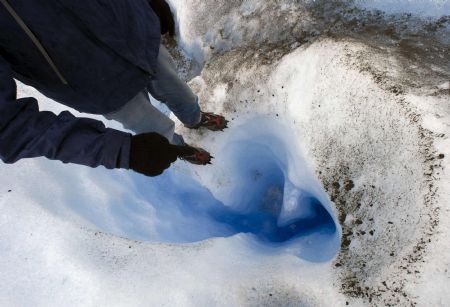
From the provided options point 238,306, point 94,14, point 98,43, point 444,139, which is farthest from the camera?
point 238,306

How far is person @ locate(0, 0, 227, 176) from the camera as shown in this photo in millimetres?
1464

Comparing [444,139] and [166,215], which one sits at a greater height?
[444,139]

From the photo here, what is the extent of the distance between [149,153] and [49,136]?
1.56 feet

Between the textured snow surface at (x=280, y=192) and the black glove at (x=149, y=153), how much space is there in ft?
3.27

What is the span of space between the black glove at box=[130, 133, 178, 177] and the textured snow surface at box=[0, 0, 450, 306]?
1.00 meters

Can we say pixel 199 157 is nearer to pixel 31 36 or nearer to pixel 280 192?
pixel 280 192

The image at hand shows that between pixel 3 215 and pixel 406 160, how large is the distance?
9.47ft

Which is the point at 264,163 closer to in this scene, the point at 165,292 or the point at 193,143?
the point at 193,143

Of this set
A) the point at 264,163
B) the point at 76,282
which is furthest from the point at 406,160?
the point at 76,282

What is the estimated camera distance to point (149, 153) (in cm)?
183

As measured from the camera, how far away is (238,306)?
2404 millimetres

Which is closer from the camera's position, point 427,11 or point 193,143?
point 427,11

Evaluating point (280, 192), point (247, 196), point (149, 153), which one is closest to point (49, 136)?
point (149, 153)

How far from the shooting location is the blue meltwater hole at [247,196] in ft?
9.66
